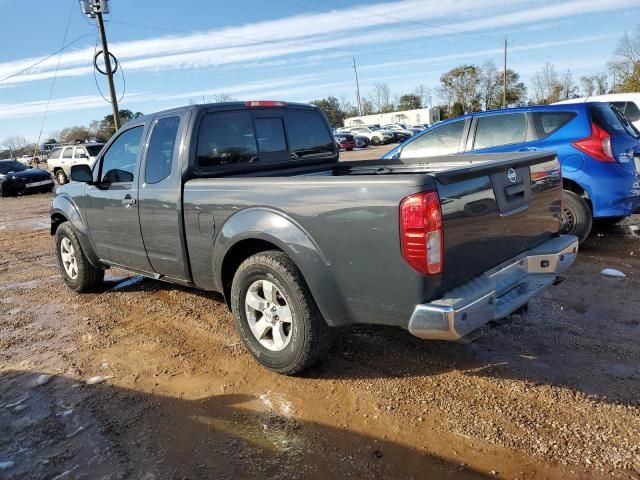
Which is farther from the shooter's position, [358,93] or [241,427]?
[358,93]

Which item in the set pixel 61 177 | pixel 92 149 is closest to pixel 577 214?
pixel 92 149

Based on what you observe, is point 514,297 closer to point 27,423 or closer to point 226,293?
point 226,293

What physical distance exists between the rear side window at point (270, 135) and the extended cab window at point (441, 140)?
305 centimetres

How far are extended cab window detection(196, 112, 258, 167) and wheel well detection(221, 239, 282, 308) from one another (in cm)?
85

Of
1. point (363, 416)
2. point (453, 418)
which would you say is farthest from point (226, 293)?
point (453, 418)

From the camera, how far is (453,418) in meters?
2.96

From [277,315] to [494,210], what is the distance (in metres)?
1.61

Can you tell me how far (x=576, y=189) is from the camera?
6102mm

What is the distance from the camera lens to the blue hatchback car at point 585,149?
5.83m

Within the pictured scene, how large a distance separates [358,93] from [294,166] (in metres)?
78.1

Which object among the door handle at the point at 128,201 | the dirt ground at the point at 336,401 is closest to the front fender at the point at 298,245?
the dirt ground at the point at 336,401

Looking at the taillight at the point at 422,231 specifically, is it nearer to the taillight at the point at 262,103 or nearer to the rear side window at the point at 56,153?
the taillight at the point at 262,103

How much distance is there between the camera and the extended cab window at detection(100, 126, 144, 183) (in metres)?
4.69

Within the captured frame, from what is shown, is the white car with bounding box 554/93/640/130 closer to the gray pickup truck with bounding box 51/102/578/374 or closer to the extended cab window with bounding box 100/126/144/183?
the gray pickup truck with bounding box 51/102/578/374
